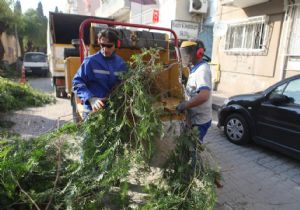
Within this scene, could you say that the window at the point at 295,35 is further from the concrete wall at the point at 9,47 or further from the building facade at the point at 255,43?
the concrete wall at the point at 9,47

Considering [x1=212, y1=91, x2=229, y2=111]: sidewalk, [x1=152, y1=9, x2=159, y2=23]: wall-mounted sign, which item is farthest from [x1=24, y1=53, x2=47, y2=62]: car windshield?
[x1=212, y1=91, x2=229, y2=111]: sidewalk

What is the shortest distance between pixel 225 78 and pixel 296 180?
7.57 metres

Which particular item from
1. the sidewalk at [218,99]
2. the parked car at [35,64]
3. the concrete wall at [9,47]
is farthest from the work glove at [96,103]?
the concrete wall at [9,47]

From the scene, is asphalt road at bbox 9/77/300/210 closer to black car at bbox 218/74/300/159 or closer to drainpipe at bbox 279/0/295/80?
black car at bbox 218/74/300/159

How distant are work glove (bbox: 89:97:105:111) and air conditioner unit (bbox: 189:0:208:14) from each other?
1162 cm

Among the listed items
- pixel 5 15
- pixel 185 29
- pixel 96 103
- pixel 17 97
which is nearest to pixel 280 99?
pixel 96 103

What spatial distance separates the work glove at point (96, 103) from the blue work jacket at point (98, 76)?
0.12 m

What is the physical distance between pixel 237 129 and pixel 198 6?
9.48 meters

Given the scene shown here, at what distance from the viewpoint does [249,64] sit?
382 inches

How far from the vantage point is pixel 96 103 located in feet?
8.43

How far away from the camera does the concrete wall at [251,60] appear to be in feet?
28.3

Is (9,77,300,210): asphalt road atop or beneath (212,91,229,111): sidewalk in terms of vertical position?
beneath

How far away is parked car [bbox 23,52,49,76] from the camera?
57.0ft

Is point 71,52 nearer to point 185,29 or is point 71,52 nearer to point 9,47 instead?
point 185,29
